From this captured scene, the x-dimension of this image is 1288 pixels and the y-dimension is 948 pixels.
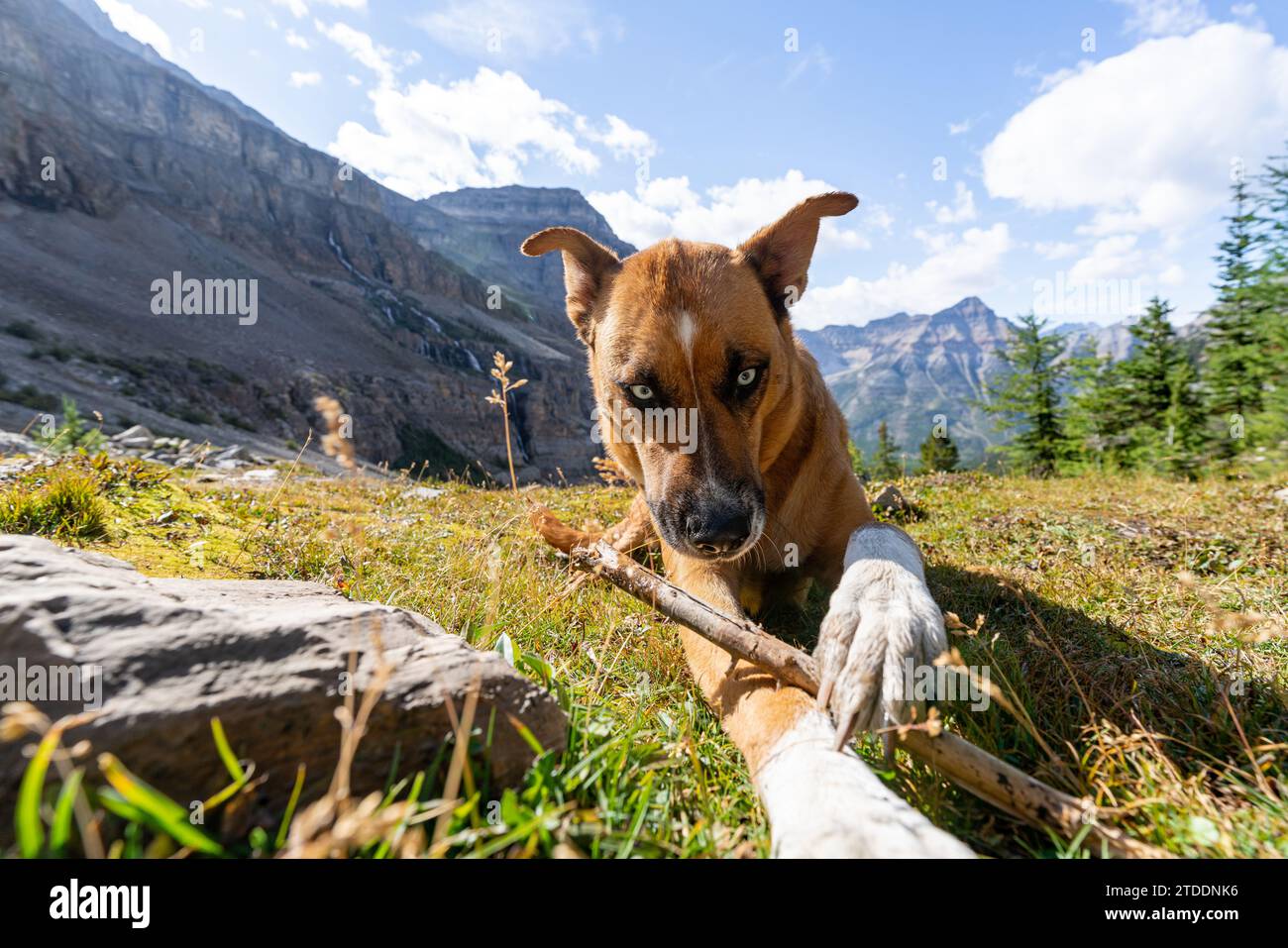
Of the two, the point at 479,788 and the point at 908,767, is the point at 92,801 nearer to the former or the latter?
the point at 479,788

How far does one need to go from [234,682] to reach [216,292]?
3146cm

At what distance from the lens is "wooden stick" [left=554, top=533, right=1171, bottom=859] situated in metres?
1.57

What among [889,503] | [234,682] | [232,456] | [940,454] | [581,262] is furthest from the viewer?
[940,454]

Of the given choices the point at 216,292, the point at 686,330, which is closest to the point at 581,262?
the point at 686,330

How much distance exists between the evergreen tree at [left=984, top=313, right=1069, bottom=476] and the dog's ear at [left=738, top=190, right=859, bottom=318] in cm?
2779

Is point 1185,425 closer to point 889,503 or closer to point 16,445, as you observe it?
point 889,503

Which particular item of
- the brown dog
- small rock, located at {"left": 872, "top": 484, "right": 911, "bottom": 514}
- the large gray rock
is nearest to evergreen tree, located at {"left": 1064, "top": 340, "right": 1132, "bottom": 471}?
small rock, located at {"left": 872, "top": 484, "right": 911, "bottom": 514}

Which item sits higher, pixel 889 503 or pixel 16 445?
pixel 16 445

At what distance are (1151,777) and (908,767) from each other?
27.2 inches

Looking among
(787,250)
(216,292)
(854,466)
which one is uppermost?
(216,292)

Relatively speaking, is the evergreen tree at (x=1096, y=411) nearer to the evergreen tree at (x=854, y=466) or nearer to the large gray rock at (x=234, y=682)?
the evergreen tree at (x=854, y=466)

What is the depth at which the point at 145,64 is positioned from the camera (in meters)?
132

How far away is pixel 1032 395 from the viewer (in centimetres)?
2716
